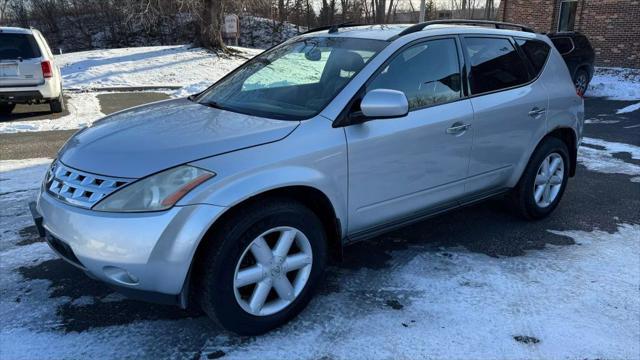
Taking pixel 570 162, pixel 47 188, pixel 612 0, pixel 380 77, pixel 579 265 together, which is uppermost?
pixel 612 0

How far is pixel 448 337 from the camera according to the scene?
9.60ft

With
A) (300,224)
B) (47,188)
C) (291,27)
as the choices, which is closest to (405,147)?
(300,224)

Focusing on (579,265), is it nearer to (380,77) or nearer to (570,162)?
(570,162)

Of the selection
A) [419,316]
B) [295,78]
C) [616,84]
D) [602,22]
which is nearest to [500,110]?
[295,78]

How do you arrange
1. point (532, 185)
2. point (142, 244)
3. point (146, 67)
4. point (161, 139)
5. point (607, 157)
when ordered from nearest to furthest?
point (142, 244) < point (161, 139) < point (532, 185) < point (607, 157) < point (146, 67)

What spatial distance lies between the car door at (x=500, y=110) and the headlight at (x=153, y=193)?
88.6 inches

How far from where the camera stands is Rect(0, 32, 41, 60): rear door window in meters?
9.46

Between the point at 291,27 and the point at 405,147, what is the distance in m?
33.8

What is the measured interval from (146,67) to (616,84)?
577 inches

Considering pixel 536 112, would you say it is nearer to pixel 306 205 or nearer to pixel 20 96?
pixel 306 205

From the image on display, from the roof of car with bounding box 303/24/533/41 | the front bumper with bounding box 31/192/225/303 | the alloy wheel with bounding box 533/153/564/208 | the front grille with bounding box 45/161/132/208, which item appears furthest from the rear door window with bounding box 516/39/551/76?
the front grille with bounding box 45/161/132/208

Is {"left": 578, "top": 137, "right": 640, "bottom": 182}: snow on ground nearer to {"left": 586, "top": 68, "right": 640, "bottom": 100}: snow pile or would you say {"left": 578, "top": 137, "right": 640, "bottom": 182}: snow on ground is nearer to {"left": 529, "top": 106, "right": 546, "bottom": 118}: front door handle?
{"left": 529, "top": 106, "right": 546, "bottom": 118}: front door handle

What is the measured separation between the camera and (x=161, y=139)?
2848 millimetres

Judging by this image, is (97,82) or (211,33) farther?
(211,33)
